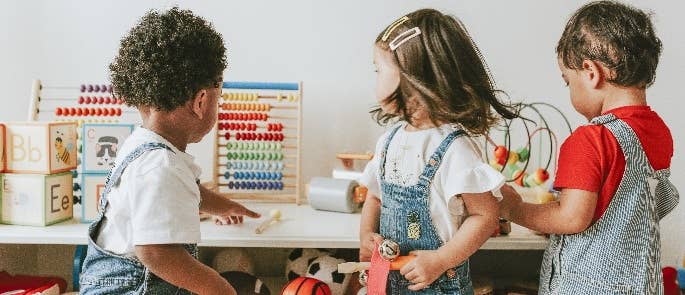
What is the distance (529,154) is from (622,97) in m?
0.62

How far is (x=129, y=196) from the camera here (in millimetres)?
1155

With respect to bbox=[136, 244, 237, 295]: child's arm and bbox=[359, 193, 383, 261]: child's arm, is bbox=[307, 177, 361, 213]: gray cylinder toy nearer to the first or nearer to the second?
bbox=[359, 193, 383, 261]: child's arm

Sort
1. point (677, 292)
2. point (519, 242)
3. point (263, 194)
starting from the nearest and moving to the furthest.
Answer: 1. point (519, 242)
2. point (677, 292)
3. point (263, 194)

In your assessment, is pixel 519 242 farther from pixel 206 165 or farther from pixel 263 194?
pixel 206 165

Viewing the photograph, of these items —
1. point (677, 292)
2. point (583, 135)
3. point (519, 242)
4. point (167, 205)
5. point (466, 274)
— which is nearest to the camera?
point (167, 205)

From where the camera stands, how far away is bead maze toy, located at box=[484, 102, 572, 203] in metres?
1.78

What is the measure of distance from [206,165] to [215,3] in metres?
0.50

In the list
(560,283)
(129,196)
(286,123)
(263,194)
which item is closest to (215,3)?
(286,123)

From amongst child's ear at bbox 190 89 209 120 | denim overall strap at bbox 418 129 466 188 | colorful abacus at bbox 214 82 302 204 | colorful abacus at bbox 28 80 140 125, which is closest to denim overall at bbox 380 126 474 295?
denim overall strap at bbox 418 129 466 188

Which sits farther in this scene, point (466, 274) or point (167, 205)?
point (466, 274)

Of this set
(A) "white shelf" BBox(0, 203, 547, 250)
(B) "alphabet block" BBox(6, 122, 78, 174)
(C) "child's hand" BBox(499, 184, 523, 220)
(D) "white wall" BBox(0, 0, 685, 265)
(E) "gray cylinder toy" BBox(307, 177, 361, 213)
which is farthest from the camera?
(D) "white wall" BBox(0, 0, 685, 265)

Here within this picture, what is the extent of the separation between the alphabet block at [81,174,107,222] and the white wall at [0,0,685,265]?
50 centimetres

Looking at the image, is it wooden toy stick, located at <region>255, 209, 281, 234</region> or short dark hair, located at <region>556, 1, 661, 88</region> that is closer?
short dark hair, located at <region>556, 1, 661, 88</region>

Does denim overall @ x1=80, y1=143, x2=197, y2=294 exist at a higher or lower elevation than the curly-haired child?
lower
